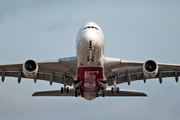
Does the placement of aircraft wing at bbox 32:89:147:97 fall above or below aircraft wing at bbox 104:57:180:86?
below

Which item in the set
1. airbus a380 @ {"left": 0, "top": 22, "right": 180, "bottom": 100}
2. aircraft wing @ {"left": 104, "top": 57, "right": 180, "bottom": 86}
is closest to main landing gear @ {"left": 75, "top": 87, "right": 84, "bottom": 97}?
airbus a380 @ {"left": 0, "top": 22, "right": 180, "bottom": 100}

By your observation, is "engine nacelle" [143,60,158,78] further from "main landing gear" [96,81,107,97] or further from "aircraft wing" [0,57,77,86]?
"aircraft wing" [0,57,77,86]

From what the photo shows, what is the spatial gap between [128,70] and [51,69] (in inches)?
277

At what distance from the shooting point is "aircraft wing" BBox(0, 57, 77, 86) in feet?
93.2

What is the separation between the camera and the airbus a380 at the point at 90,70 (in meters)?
25.9

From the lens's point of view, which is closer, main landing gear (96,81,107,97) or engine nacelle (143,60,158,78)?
engine nacelle (143,60,158,78)

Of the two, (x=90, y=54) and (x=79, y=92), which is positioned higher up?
(x=90, y=54)

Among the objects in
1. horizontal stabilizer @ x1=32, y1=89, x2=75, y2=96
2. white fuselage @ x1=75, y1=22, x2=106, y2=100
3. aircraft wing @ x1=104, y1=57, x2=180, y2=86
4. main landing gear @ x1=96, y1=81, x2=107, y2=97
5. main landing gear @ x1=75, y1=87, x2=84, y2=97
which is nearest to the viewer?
white fuselage @ x1=75, y1=22, x2=106, y2=100

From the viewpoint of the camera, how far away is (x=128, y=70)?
30688 mm

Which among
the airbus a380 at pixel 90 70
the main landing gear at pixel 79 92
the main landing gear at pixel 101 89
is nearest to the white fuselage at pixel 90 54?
the airbus a380 at pixel 90 70

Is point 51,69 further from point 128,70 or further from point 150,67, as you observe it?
point 150,67

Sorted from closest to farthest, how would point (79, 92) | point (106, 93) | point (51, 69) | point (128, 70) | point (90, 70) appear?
point (90, 70), point (79, 92), point (51, 69), point (128, 70), point (106, 93)

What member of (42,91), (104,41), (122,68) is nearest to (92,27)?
(104,41)

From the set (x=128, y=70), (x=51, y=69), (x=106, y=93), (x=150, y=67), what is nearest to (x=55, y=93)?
(x=51, y=69)
